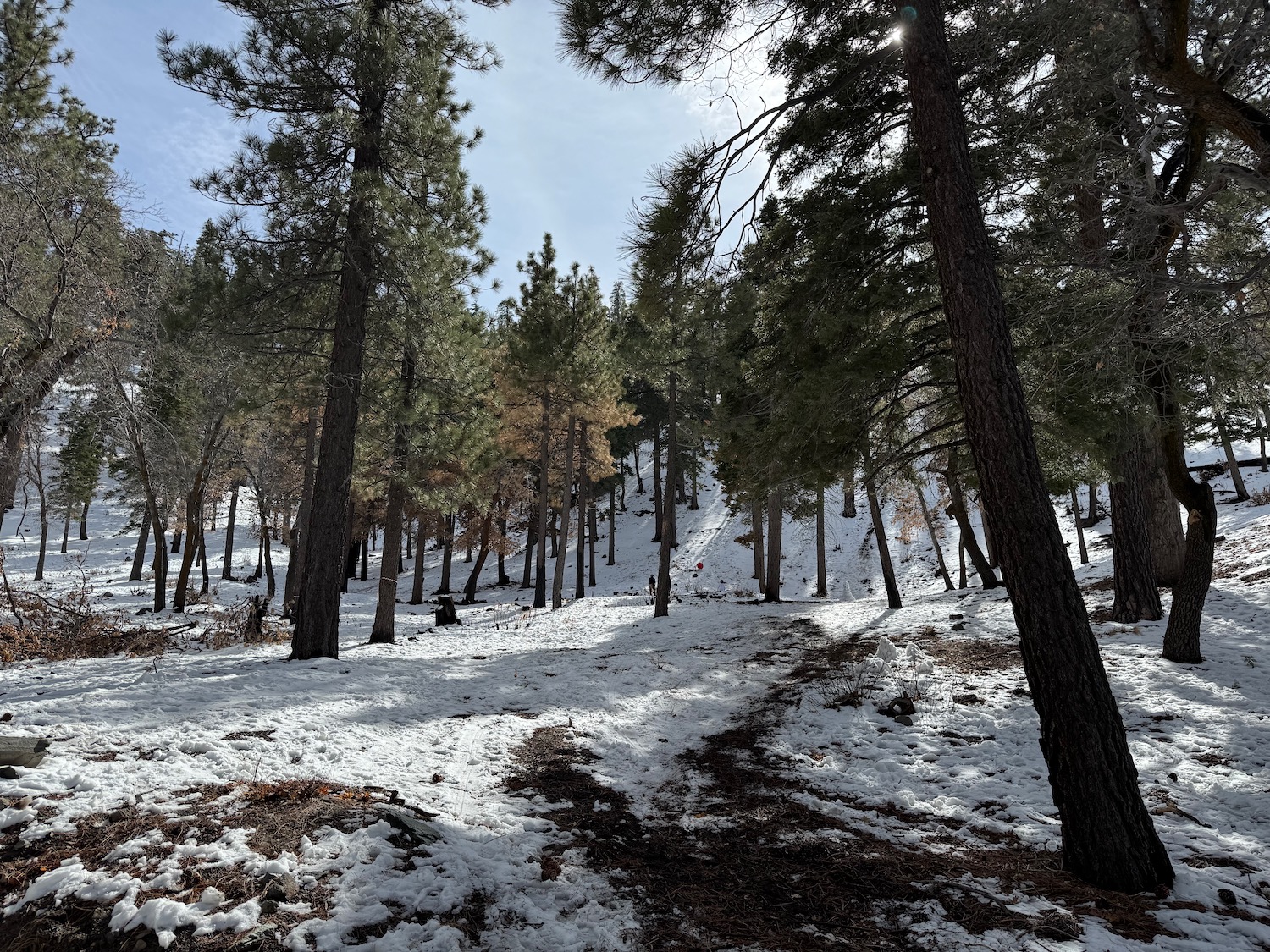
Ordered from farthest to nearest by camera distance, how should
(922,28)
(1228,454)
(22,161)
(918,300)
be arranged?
(1228,454), (22,161), (918,300), (922,28)

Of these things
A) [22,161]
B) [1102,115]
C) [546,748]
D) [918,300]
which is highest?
[22,161]

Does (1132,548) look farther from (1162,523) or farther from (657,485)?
(657,485)

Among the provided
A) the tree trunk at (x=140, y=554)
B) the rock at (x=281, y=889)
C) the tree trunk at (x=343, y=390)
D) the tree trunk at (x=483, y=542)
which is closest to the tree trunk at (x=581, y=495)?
the tree trunk at (x=483, y=542)

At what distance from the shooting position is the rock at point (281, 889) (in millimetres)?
2826

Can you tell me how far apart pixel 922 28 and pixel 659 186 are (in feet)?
7.57

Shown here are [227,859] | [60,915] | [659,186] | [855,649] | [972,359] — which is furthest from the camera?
[855,649]

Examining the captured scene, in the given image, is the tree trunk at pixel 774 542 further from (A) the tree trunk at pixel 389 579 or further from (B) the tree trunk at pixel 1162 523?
(A) the tree trunk at pixel 389 579

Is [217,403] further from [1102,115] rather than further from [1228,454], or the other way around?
[1228,454]

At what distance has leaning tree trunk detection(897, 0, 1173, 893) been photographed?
3395 mm

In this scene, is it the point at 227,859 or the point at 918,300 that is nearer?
the point at 227,859

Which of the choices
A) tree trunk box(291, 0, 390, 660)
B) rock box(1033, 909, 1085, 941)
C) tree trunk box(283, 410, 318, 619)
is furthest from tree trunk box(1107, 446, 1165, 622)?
tree trunk box(283, 410, 318, 619)

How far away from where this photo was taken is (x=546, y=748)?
19.1 feet

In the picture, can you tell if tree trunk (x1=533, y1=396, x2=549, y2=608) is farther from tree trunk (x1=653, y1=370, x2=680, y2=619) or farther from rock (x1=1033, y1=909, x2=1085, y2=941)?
rock (x1=1033, y1=909, x2=1085, y2=941)

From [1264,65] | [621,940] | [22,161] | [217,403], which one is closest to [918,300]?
[1264,65]
